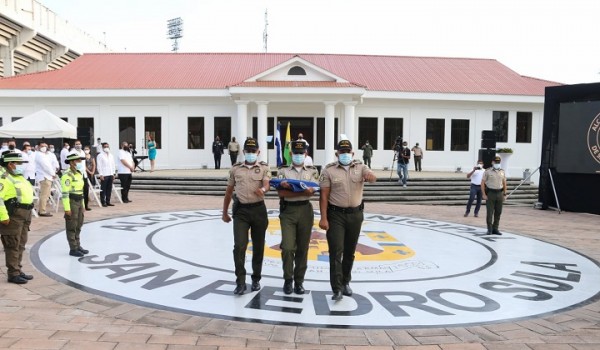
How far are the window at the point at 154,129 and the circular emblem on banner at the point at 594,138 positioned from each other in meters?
18.7

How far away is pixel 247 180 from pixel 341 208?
1122 mm

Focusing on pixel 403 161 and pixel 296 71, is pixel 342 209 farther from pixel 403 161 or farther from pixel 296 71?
pixel 296 71

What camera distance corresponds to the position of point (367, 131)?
24422mm

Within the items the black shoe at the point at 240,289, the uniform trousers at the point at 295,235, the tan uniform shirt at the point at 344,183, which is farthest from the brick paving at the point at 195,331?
the tan uniform shirt at the point at 344,183

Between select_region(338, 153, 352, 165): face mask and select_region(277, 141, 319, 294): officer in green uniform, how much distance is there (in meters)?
0.35

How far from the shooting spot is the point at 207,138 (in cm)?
2389

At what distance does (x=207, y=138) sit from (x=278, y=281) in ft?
61.7

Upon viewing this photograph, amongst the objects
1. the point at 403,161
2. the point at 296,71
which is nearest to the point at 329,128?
the point at 296,71

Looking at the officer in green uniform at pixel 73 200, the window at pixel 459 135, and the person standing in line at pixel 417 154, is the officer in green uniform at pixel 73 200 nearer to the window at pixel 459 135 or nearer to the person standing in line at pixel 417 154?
the person standing in line at pixel 417 154

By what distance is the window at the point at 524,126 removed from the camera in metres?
24.8

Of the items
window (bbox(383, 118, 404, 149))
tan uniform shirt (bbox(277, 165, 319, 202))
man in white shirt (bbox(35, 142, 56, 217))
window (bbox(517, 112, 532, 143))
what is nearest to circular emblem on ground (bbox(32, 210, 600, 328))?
tan uniform shirt (bbox(277, 165, 319, 202))

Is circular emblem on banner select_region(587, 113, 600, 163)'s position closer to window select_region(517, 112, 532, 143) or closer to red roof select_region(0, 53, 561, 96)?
red roof select_region(0, 53, 561, 96)

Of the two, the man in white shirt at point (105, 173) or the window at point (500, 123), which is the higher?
the window at point (500, 123)

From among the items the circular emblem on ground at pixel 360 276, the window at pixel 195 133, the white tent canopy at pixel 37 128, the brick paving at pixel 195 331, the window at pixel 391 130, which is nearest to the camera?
the brick paving at pixel 195 331
